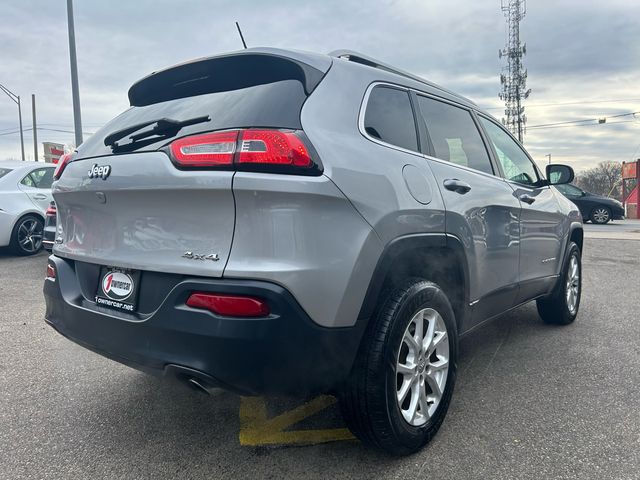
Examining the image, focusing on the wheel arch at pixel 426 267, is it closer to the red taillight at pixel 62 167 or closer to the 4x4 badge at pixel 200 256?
the 4x4 badge at pixel 200 256

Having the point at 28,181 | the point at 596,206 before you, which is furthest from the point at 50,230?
the point at 596,206

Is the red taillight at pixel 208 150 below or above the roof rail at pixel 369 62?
below

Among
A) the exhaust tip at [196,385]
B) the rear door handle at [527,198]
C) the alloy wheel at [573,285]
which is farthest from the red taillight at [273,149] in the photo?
the alloy wheel at [573,285]

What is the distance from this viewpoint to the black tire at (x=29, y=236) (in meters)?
8.03

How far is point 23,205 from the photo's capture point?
8.07 m

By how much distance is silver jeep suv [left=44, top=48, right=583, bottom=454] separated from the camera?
1.90 meters

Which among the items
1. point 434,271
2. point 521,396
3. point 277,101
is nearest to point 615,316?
point 521,396

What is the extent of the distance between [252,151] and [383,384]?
110cm

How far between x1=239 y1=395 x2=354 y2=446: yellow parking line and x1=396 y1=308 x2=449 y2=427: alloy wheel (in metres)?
0.38

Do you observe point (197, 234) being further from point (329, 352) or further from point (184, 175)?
point (329, 352)

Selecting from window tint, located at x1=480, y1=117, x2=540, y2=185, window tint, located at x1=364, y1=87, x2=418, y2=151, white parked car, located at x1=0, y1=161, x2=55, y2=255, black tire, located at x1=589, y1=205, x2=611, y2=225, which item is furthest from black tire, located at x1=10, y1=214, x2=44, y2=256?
black tire, located at x1=589, y1=205, x2=611, y2=225

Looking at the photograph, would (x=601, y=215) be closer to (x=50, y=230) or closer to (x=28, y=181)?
(x=28, y=181)

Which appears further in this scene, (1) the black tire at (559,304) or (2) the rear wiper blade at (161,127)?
(1) the black tire at (559,304)

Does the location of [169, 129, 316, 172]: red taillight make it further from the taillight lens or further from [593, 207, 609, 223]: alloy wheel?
[593, 207, 609, 223]: alloy wheel
